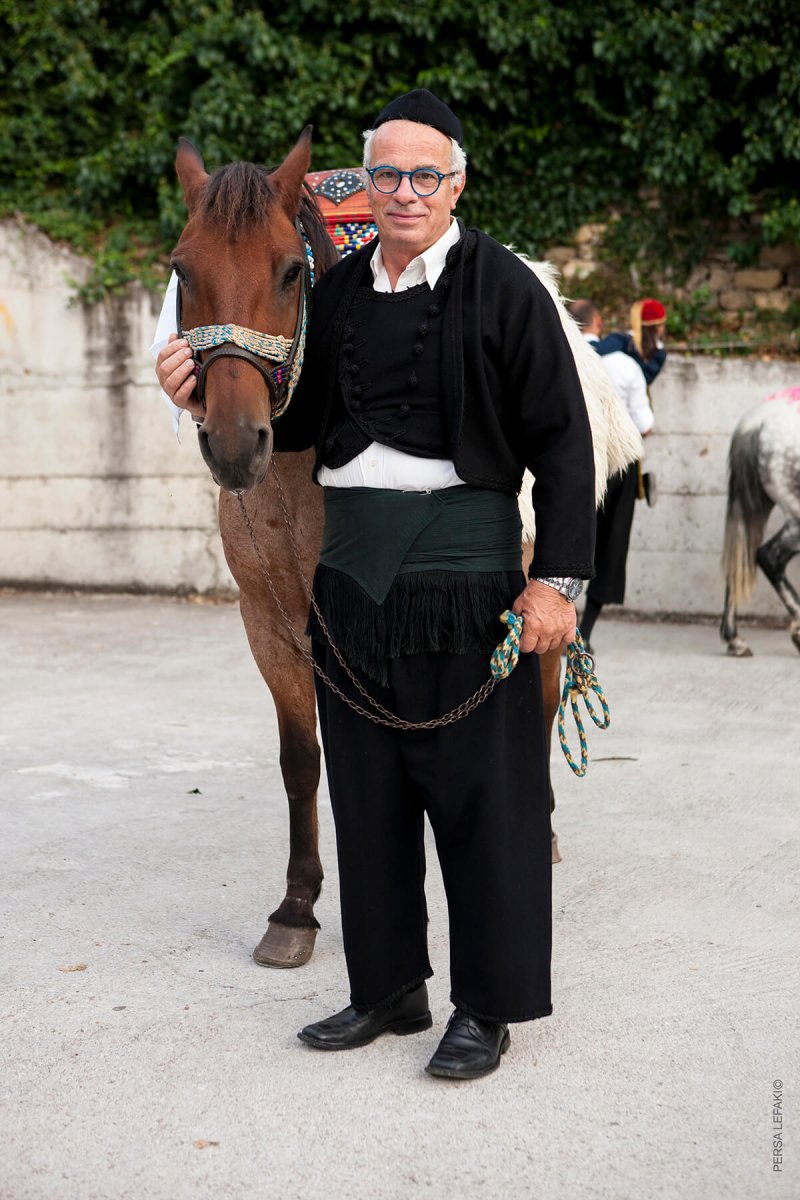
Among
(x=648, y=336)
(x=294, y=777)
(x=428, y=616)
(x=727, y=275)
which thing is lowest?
(x=294, y=777)

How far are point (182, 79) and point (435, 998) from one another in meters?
9.41

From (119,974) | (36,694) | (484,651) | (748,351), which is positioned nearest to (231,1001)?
(119,974)

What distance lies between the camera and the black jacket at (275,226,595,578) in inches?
116

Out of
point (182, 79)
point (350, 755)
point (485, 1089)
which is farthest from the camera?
point (182, 79)

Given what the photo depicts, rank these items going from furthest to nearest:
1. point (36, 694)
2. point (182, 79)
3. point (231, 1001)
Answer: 1. point (182, 79)
2. point (36, 694)
3. point (231, 1001)

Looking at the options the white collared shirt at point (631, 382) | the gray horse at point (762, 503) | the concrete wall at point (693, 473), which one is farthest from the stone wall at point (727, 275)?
the white collared shirt at point (631, 382)

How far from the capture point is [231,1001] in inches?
137

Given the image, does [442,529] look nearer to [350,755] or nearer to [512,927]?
[350,755]

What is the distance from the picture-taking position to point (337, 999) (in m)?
3.51

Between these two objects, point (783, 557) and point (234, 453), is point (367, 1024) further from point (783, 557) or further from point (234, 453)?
point (783, 557)

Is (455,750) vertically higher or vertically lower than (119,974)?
higher

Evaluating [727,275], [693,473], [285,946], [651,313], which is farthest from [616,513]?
[285,946]

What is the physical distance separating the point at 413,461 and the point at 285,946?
4.77ft

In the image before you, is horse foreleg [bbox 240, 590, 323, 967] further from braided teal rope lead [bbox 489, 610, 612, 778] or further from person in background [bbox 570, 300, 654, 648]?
person in background [bbox 570, 300, 654, 648]
